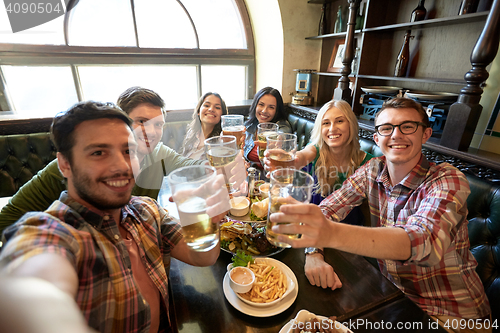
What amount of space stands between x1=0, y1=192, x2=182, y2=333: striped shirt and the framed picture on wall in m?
3.64

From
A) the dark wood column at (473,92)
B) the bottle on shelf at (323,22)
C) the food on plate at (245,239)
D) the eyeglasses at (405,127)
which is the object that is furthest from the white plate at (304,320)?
the bottle on shelf at (323,22)

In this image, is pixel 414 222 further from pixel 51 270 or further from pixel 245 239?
pixel 51 270

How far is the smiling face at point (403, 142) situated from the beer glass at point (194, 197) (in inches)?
42.9

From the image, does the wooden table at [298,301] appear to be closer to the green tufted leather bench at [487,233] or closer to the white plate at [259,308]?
the white plate at [259,308]

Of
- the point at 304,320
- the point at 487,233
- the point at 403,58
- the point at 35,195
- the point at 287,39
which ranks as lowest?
the point at 487,233

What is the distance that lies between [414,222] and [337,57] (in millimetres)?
3316

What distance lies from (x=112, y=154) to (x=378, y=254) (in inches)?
39.8

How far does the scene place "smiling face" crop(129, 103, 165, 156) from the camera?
1.67 meters

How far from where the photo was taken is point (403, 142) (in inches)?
50.9

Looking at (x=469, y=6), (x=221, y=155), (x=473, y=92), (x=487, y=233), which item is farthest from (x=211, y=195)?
(x=469, y=6)

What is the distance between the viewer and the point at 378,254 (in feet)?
2.73

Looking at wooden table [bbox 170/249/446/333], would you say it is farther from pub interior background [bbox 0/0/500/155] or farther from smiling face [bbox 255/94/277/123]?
pub interior background [bbox 0/0/500/155]

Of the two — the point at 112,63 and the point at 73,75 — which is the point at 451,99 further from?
the point at 73,75

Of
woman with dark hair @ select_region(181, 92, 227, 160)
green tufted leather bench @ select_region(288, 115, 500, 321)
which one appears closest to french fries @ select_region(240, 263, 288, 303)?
green tufted leather bench @ select_region(288, 115, 500, 321)
